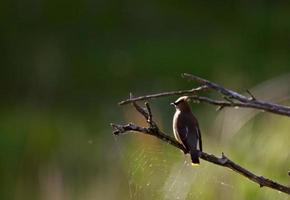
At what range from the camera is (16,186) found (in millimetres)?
3857

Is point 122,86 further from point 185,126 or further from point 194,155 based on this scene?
point 194,155

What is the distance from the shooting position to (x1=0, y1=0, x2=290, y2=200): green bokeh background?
278 cm

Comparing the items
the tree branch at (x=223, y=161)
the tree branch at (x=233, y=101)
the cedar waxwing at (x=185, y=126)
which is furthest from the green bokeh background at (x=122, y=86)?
the tree branch at (x=233, y=101)

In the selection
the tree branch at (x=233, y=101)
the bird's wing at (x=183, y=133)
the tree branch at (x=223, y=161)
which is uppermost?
the tree branch at (x=233, y=101)

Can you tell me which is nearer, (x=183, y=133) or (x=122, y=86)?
(x=183, y=133)

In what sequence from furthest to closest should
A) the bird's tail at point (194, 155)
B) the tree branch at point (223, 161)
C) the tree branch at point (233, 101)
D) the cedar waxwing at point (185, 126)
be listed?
1. the cedar waxwing at point (185, 126)
2. the bird's tail at point (194, 155)
3. the tree branch at point (223, 161)
4. the tree branch at point (233, 101)

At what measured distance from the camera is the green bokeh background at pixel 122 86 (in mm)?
2775

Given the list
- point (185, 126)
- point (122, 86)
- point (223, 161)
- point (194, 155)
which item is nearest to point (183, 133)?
point (185, 126)

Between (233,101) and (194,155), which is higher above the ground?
(233,101)

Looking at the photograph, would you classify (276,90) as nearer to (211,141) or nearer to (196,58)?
(211,141)

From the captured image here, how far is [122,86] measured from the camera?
297 inches

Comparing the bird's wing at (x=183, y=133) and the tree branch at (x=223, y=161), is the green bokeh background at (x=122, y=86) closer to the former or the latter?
the bird's wing at (x=183, y=133)

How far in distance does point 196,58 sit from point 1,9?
173 cm

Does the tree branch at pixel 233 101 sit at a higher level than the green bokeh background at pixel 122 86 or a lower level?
higher
